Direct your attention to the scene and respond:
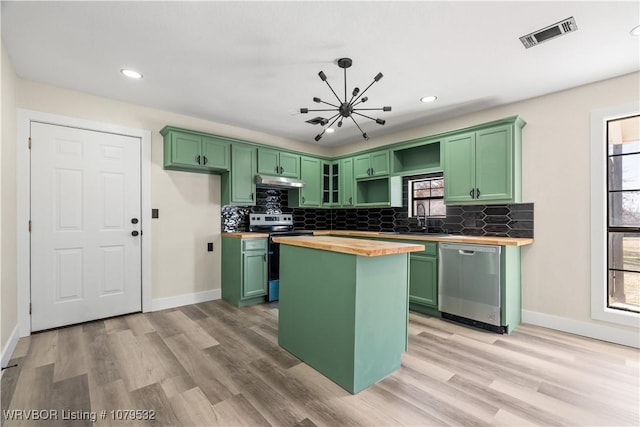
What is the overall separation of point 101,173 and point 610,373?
192 inches

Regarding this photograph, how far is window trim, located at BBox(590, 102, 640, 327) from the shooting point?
2.76 meters

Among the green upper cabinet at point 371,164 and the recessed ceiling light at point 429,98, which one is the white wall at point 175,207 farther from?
the recessed ceiling light at point 429,98

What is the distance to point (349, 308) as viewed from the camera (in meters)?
1.89

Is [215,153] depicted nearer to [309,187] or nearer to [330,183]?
[309,187]

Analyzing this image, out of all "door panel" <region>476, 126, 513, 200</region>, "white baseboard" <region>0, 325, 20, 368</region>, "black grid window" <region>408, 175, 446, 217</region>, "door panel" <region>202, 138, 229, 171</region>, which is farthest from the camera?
"black grid window" <region>408, 175, 446, 217</region>

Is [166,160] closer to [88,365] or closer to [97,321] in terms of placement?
[97,321]

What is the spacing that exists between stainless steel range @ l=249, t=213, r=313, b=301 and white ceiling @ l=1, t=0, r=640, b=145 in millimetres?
1726

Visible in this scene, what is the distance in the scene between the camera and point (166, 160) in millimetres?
3537

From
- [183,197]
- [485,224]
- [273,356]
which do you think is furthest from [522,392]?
[183,197]

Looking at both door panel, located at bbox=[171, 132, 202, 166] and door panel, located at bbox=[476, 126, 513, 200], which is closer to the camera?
door panel, located at bbox=[476, 126, 513, 200]

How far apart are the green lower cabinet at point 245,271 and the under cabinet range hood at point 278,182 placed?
81cm

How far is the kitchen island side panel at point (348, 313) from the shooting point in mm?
1877

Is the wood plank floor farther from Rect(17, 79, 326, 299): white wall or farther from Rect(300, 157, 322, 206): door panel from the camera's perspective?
Rect(300, 157, 322, 206): door panel

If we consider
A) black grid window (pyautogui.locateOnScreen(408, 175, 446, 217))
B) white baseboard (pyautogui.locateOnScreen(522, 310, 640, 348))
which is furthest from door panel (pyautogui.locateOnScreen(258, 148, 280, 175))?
white baseboard (pyautogui.locateOnScreen(522, 310, 640, 348))
